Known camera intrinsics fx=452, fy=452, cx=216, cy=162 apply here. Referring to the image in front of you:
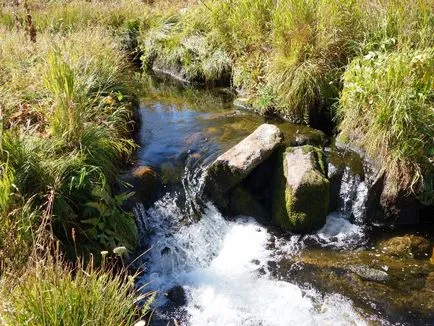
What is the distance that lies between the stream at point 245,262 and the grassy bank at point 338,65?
53 cm

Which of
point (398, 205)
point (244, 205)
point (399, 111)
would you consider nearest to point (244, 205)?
point (244, 205)

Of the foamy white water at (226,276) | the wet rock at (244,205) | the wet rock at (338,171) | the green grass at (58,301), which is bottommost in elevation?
the foamy white water at (226,276)

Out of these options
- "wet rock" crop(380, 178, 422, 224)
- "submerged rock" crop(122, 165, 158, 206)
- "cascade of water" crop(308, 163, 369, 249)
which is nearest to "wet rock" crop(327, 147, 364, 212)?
"cascade of water" crop(308, 163, 369, 249)

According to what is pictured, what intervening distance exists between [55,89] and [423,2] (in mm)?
4689

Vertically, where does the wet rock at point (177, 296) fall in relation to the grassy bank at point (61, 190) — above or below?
below

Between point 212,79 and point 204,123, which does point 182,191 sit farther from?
point 212,79

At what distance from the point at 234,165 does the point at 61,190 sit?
2.04m

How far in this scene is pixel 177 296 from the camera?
13.5 ft

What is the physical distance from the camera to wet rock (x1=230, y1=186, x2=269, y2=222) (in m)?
5.23

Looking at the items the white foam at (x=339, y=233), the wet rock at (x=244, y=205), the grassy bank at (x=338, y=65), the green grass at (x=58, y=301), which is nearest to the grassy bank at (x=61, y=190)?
the green grass at (x=58, y=301)

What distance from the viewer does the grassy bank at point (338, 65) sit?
4.83 metres

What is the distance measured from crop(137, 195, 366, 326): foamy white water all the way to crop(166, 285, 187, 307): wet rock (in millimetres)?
47

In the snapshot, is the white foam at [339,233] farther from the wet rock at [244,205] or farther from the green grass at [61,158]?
the green grass at [61,158]

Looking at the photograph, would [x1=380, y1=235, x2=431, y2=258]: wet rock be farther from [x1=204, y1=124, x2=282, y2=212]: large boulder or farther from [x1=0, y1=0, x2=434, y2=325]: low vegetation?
[x1=204, y1=124, x2=282, y2=212]: large boulder
